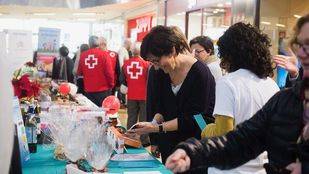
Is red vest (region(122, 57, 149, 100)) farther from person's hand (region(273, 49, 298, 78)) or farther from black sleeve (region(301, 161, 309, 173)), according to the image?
black sleeve (region(301, 161, 309, 173))

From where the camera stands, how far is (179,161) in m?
1.29

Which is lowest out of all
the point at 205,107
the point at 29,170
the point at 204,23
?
the point at 29,170

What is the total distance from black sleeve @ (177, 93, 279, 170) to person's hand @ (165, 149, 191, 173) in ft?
0.22

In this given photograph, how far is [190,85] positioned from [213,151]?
1011 millimetres

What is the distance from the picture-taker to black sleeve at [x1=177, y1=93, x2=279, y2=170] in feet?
4.53

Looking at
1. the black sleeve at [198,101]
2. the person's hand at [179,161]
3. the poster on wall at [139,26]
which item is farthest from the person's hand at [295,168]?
the poster on wall at [139,26]

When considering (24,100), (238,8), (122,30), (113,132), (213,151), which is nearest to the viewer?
(213,151)

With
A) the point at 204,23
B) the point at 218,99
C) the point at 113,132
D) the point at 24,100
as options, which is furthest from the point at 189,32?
the point at 218,99

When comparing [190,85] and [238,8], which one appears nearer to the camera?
[190,85]

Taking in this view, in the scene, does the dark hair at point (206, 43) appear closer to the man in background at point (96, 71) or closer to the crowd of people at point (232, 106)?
the crowd of people at point (232, 106)

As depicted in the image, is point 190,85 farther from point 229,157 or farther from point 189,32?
point 189,32

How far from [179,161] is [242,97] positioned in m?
0.67

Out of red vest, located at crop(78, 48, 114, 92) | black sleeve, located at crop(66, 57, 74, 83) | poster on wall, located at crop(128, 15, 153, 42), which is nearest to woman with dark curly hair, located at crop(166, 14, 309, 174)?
red vest, located at crop(78, 48, 114, 92)

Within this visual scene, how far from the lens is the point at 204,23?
26.5 ft
